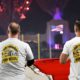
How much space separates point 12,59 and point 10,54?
0.07m

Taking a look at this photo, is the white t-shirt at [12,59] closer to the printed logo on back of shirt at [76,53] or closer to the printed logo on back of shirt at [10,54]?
the printed logo on back of shirt at [10,54]

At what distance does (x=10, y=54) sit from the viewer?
4.49 metres

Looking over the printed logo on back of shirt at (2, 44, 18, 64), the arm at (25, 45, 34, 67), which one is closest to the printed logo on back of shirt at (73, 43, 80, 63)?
the arm at (25, 45, 34, 67)

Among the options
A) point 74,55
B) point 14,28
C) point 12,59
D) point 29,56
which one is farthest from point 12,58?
point 74,55

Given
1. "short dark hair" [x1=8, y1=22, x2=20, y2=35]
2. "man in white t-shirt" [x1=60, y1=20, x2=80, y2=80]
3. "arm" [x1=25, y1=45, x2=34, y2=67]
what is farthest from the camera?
"arm" [x1=25, y1=45, x2=34, y2=67]

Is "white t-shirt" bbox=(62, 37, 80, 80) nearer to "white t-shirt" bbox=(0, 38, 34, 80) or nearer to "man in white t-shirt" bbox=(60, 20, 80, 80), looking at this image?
"man in white t-shirt" bbox=(60, 20, 80, 80)

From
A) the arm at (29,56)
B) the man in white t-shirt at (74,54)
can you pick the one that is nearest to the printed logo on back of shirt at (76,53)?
the man in white t-shirt at (74,54)

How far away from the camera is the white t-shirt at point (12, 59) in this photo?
177 inches

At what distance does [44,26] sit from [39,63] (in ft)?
66.4

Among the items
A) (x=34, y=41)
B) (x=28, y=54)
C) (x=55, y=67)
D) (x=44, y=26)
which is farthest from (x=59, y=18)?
(x=28, y=54)

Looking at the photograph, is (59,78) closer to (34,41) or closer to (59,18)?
(34,41)

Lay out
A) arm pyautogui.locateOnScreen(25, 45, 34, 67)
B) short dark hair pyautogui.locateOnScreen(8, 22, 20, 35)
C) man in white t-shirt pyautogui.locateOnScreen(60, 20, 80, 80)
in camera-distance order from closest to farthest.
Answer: man in white t-shirt pyautogui.locateOnScreen(60, 20, 80, 80)
short dark hair pyautogui.locateOnScreen(8, 22, 20, 35)
arm pyautogui.locateOnScreen(25, 45, 34, 67)

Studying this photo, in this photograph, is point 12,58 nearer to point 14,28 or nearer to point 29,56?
point 29,56

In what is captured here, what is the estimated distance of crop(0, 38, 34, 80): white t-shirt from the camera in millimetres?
4492
